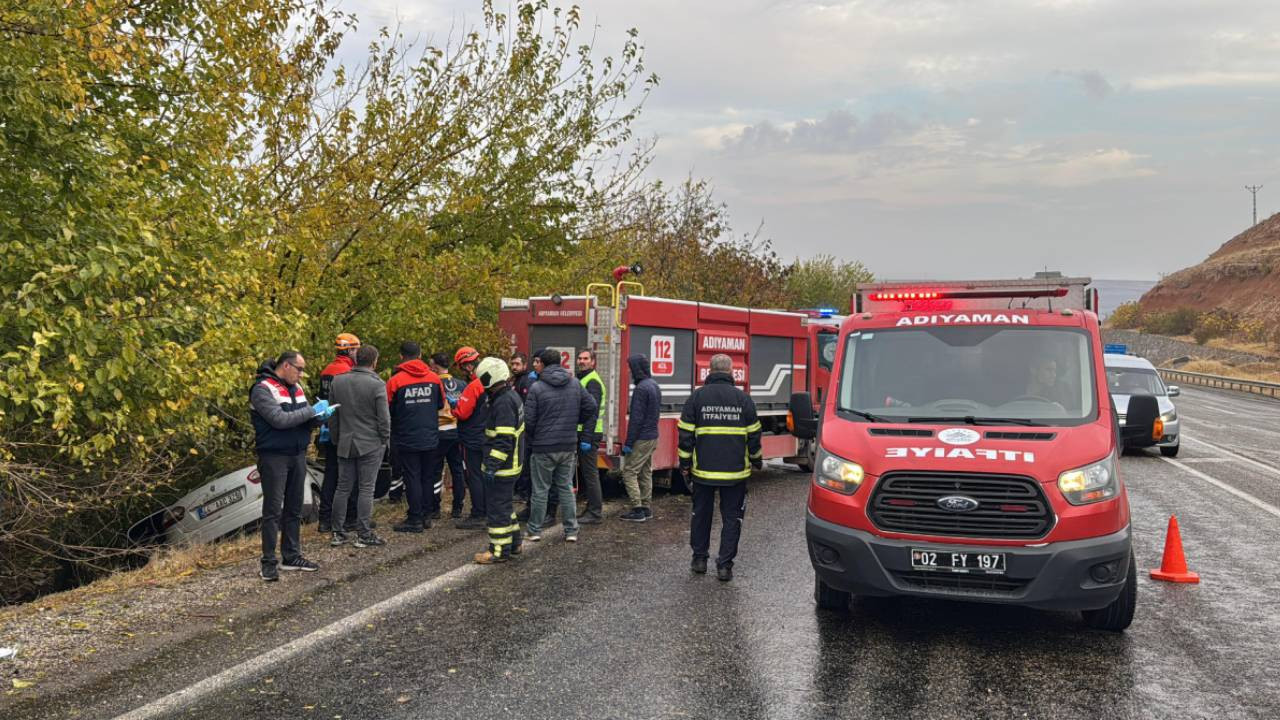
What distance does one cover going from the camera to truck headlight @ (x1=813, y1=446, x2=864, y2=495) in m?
6.36

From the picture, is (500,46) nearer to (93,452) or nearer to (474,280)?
(474,280)

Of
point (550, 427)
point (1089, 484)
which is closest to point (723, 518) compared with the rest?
point (550, 427)

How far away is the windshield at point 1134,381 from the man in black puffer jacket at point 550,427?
Result: 1314 centimetres

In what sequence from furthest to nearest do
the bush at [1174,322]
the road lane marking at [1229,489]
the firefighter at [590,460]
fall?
the bush at [1174,322] < the road lane marking at [1229,489] < the firefighter at [590,460]

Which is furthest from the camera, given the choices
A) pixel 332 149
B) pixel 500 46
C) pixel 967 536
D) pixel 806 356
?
pixel 806 356

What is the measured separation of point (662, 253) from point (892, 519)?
69.4 ft

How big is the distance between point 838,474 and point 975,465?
0.84 m

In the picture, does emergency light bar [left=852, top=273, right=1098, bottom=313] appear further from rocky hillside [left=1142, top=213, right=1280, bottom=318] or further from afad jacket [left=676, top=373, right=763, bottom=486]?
rocky hillside [left=1142, top=213, right=1280, bottom=318]

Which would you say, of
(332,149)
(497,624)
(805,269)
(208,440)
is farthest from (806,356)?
(805,269)

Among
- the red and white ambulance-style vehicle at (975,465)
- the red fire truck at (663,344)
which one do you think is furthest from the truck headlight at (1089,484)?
the red fire truck at (663,344)

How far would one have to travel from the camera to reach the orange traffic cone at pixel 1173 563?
814cm

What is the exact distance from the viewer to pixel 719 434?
805 centimetres

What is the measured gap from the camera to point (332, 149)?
1130 centimetres

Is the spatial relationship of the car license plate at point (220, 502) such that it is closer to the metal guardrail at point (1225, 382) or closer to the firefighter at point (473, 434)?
the firefighter at point (473, 434)
